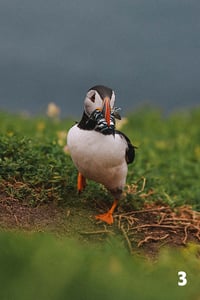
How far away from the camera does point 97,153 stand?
537cm

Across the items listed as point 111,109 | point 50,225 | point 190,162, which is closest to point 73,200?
point 50,225

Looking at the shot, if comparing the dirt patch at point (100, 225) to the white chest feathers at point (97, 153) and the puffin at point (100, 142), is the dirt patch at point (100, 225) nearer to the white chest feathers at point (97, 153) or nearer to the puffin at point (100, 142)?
the puffin at point (100, 142)

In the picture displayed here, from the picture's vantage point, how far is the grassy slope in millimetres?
3039

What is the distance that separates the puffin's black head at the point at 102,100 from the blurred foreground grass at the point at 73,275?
5.08 feet

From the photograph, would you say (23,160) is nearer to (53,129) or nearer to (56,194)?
(56,194)

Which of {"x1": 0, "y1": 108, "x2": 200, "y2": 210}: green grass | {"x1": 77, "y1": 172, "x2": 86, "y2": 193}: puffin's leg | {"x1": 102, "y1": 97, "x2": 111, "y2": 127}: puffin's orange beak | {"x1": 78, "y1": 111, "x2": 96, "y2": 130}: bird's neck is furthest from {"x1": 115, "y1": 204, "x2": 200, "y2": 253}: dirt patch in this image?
{"x1": 102, "y1": 97, "x2": 111, "y2": 127}: puffin's orange beak

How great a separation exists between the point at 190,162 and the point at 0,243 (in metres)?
6.80

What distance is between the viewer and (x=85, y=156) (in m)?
5.41

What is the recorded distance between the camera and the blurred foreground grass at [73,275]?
2.96 metres

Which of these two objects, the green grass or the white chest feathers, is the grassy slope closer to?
the green grass

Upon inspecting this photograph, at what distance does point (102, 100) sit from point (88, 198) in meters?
1.17

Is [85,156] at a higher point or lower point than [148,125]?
lower

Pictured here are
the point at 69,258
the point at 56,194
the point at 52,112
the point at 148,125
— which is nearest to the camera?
the point at 69,258

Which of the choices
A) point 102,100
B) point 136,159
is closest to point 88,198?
point 102,100
